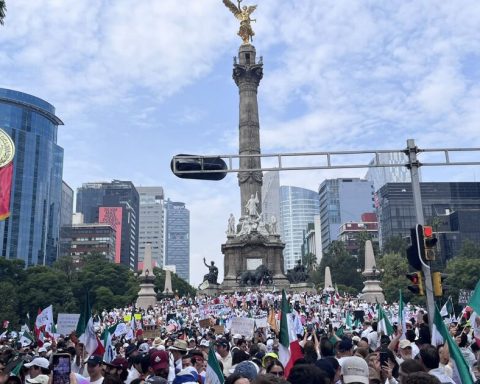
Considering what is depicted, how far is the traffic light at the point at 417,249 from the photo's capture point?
1260cm

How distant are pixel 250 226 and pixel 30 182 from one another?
8425 centimetres

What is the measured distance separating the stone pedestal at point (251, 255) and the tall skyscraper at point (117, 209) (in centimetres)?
11755

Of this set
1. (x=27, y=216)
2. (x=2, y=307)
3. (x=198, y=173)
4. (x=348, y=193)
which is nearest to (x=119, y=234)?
(x=27, y=216)

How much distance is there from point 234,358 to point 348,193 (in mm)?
169313

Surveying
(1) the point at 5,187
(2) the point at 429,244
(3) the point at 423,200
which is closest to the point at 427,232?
(2) the point at 429,244

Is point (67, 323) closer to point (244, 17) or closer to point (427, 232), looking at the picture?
point (427, 232)

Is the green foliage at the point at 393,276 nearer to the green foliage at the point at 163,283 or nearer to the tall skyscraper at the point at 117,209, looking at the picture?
the green foliage at the point at 163,283

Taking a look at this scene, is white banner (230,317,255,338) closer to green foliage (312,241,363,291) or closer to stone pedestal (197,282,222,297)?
stone pedestal (197,282,222,297)

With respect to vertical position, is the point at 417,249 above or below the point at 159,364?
above

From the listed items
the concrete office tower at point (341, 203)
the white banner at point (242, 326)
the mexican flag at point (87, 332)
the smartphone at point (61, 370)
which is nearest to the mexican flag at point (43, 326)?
the white banner at point (242, 326)

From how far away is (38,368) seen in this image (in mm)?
8680

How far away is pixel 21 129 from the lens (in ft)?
414

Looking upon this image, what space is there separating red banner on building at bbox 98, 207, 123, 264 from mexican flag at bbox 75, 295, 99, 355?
167 m

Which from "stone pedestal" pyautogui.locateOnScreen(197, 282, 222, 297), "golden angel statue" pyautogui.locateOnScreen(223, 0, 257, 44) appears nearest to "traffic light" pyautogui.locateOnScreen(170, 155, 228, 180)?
"stone pedestal" pyautogui.locateOnScreen(197, 282, 222, 297)
